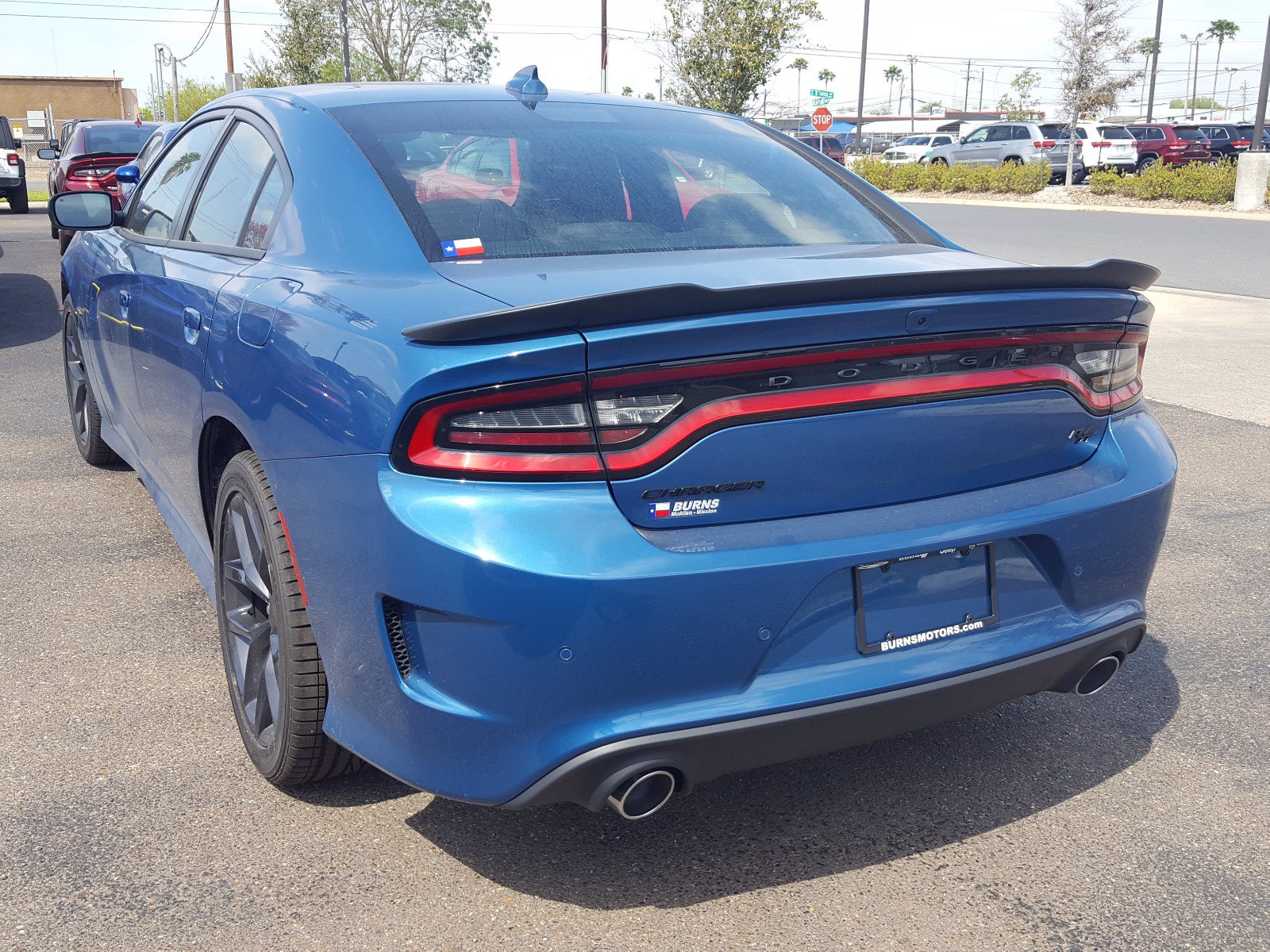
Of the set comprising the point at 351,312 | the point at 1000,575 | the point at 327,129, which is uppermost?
the point at 327,129

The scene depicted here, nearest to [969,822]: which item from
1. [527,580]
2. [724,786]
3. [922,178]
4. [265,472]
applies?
[724,786]

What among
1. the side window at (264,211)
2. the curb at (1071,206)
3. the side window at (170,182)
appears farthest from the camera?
the curb at (1071,206)

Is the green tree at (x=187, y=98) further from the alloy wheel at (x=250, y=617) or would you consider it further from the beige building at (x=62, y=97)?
the alloy wheel at (x=250, y=617)

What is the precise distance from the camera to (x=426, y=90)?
336 centimetres

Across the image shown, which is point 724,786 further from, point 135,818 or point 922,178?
point 922,178

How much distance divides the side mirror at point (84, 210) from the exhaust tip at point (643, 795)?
10.5ft

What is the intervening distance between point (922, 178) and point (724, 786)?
33822 mm

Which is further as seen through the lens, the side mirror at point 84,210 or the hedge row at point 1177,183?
the hedge row at point 1177,183

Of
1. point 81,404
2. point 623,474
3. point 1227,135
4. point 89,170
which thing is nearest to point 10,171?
point 89,170

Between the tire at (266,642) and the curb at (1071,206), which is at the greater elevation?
the curb at (1071,206)

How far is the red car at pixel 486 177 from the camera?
9.16 ft

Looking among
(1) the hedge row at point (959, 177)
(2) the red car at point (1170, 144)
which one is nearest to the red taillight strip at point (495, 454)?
(1) the hedge row at point (959, 177)

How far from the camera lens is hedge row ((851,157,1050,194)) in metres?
31.2

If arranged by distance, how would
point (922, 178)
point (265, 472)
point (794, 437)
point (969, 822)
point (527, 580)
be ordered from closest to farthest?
1. point (527, 580)
2. point (794, 437)
3. point (265, 472)
4. point (969, 822)
5. point (922, 178)
